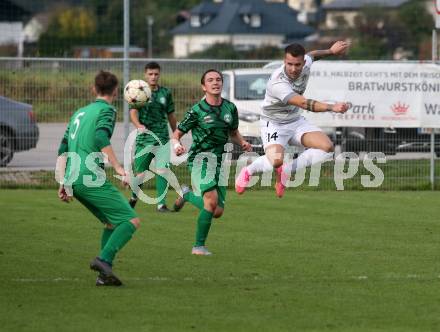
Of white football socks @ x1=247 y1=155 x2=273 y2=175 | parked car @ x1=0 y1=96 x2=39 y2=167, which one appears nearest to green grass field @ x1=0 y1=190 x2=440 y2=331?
white football socks @ x1=247 y1=155 x2=273 y2=175

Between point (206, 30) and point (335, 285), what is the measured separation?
4497 centimetres

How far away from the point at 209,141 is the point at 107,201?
2.94m

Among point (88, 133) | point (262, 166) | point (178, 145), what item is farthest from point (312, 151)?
point (88, 133)

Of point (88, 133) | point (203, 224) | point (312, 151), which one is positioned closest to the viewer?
point (88, 133)

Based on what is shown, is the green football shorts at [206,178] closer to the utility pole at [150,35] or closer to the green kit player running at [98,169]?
the green kit player running at [98,169]

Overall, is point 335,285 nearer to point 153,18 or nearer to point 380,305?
point 380,305

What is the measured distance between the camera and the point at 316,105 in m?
12.3

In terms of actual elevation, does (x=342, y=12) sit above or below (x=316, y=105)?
above

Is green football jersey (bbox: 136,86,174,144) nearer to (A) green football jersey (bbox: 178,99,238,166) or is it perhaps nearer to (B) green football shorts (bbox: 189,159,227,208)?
(A) green football jersey (bbox: 178,99,238,166)

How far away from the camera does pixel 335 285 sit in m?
10.4

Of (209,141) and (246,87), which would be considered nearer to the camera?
(209,141)

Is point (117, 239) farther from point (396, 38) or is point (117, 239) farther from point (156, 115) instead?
point (396, 38)

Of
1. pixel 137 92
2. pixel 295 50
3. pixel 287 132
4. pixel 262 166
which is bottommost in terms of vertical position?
pixel 262 166

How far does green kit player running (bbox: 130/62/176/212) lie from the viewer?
1694 cm
